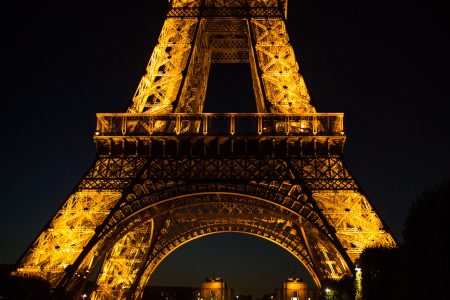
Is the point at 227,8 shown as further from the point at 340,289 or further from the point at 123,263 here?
the point at 340,289

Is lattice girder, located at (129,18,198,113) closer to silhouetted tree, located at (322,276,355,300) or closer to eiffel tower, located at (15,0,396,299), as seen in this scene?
eiffel tower, located at (15,0,396,299)

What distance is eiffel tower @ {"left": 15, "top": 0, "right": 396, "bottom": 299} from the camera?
23062mm

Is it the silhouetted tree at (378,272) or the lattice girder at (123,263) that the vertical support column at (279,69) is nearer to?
the silhouetted tree at (378,272)

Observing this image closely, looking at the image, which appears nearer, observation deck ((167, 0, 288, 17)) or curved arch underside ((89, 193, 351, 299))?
observation deck ((167, 0, 288, 17))

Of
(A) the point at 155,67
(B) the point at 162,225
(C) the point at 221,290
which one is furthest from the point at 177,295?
(A) the point at 155,67

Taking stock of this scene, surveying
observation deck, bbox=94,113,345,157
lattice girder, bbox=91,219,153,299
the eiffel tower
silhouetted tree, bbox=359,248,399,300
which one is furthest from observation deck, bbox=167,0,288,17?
silhouetted tree, bbox=359,248,399,300

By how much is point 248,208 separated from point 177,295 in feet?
196

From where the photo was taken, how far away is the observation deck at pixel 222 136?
24984 mm

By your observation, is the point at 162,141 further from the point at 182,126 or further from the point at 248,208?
the point at 248,208

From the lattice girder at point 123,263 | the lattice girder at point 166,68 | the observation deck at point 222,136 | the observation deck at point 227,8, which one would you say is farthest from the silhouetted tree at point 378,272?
the observation deck at point 227,8

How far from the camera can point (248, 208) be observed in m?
35.2

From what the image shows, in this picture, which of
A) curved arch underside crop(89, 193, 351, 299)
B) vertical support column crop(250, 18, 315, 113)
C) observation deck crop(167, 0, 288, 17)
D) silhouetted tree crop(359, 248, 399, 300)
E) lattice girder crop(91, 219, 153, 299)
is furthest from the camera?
Result: curved arch underside crop(89, 193, 351, 299)

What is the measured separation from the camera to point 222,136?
25188mm

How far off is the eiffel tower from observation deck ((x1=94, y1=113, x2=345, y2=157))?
5 centimetres
